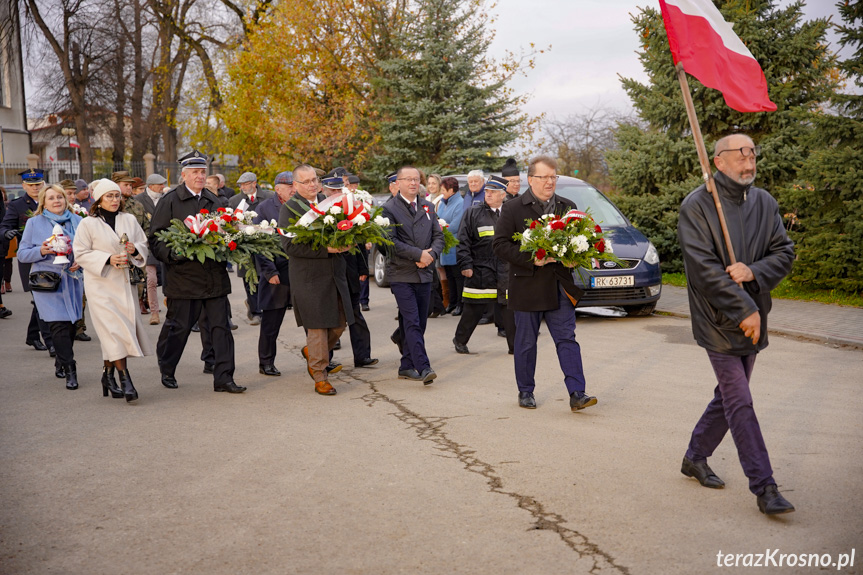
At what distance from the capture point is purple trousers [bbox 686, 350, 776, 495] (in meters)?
4.64

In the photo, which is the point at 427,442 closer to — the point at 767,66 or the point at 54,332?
the point at 54,332

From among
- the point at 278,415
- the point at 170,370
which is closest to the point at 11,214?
the point at 170,370

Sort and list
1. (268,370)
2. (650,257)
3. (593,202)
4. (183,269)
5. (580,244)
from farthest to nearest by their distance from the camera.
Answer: (593,202) → (650,257) → (268,370) → (183,269) → (580,244)

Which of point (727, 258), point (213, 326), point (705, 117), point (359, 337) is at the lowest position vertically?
point (359, 337)

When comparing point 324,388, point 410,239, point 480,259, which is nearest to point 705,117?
point 480,259

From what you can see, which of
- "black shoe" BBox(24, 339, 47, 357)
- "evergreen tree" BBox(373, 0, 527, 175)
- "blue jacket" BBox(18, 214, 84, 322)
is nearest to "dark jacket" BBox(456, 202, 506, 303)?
"blue jacket" BBox(18, 214, 84, 322)

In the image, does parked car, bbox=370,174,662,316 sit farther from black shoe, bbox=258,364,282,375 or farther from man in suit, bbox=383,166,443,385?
black shoe, bbox=258,364,282,375

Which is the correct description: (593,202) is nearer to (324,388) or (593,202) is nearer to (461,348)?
(461,348)

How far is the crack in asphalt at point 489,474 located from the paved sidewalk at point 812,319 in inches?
229

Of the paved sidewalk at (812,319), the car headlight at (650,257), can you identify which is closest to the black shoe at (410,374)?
the car headlight at (650,257)

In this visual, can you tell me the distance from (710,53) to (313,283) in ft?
13.9

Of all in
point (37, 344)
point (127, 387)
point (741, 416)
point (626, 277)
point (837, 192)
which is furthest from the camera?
point (837, 192)

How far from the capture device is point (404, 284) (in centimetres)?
848

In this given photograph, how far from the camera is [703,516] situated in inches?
183
